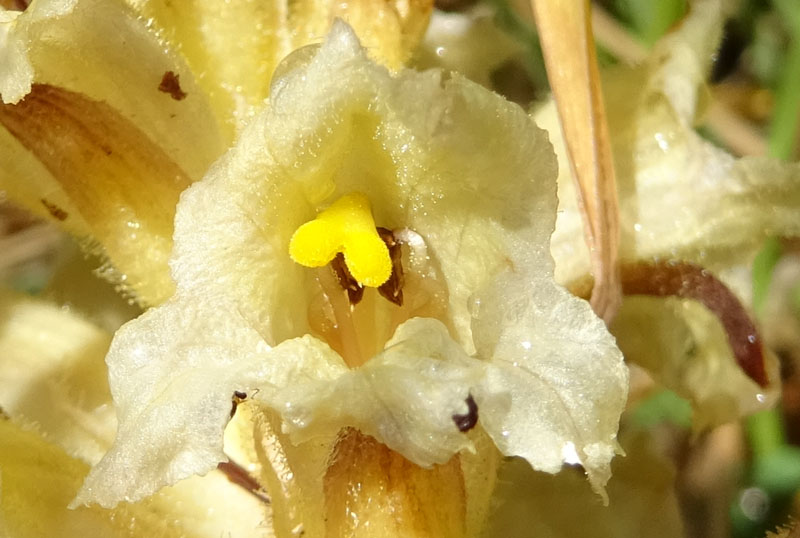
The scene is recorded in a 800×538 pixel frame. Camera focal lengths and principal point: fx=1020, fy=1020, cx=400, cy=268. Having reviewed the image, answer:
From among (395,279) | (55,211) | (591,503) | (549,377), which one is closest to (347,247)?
(395,279)

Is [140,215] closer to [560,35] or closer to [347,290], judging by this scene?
[347,290]

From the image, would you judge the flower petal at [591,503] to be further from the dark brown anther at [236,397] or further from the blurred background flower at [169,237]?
the dark brown anther at [236,397]

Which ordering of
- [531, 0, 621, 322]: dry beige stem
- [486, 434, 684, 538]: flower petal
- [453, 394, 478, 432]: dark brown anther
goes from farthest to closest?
[486, 434, 684, 538]: flower petal
[531, 0, 621, 322]: dry beige stem
[453, 394, 478, 432]: dark brown anther

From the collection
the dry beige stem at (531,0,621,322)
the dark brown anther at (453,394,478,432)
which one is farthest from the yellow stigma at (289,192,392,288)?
the dry beige stem at (531,0,621,322)

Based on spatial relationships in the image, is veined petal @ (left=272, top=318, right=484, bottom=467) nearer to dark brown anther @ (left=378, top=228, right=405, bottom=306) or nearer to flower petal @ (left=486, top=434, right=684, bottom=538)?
dark brown anther @ (left=378, top=228, right=405, bottom=306)

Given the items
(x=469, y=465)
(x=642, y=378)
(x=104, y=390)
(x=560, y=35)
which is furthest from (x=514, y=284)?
(x=642, y=378)

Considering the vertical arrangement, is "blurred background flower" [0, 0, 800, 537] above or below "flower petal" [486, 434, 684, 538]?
above

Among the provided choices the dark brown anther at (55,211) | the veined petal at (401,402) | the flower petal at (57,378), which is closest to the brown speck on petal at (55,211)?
the dark brown anther at (55,211)

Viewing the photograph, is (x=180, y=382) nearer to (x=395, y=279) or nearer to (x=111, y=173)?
(x=395, y=279)
